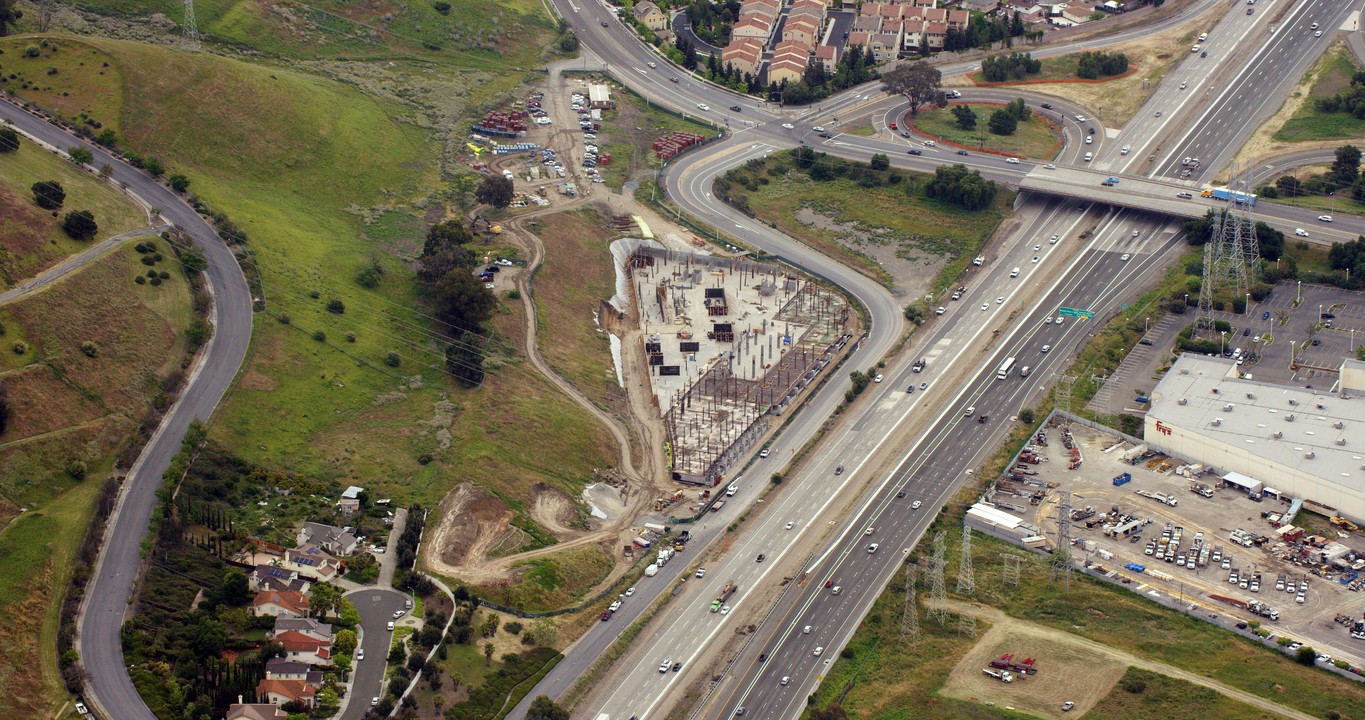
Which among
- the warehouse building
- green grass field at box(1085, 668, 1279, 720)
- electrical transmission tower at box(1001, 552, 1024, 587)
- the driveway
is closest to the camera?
the driveway

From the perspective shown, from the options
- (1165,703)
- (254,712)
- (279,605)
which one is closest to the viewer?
(254,712)

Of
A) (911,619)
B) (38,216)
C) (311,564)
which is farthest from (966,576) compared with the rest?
(38,216)

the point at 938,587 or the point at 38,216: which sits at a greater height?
the point at 38,216

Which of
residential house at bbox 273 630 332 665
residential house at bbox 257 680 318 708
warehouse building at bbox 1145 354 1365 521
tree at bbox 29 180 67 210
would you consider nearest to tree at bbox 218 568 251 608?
residential house at bbox 273 630 332 665

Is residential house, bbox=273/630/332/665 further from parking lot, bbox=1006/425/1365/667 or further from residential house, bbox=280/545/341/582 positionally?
parking lot, bbox=1006/425/1365/667

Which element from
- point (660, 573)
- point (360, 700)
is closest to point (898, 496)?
point (660, 573)

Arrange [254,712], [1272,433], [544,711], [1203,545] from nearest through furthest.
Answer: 1. [254,712]
2. [544,711]
3. [1203,545]
4. [1272,433]

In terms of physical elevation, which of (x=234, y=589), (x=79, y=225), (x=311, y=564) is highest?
(x=79, y=225)

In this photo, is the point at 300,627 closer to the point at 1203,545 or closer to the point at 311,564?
the point at 311,564
